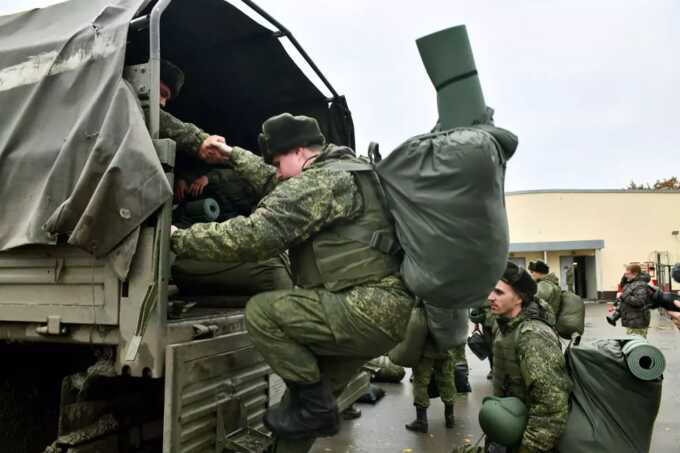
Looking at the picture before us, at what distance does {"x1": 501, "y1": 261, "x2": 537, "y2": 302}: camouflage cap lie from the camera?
3.19 meters

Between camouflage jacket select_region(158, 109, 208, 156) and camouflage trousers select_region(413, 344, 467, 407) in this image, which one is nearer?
camouflage jacket select_region(158, 109, 208, 156)

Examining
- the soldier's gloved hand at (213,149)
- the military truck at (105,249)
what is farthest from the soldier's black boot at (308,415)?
the soldier's gloved hand at (213,149)

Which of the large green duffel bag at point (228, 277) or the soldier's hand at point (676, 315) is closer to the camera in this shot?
the large green duffel bag at point (228, 277)

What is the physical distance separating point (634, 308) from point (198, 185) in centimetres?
707

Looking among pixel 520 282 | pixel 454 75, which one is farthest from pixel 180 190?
pixel 520 282

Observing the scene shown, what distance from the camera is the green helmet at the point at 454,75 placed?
220 centimetres

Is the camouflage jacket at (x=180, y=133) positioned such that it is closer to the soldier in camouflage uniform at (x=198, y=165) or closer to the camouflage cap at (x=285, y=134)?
the soldier in camouflage uniform at (x=198, y=165)

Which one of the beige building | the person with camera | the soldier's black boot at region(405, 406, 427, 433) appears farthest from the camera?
the beige building

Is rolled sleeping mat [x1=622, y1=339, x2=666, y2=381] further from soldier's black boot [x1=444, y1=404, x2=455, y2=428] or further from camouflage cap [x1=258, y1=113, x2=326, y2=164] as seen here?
soldier's black boot [x1=444, y1=404, x2=455, y2=428]

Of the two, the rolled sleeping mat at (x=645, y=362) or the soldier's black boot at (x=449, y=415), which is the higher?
the rolled sleeping mat at (x=645, y=362)

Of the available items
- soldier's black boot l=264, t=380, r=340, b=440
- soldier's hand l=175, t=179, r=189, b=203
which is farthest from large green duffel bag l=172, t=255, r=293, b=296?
soldier's black boot l=264, t=380, r=340, b=440

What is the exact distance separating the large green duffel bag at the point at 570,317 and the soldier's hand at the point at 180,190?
5.18 metres

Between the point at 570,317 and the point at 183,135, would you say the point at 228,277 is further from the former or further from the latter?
the point at 570,317

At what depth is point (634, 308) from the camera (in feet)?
26.6
